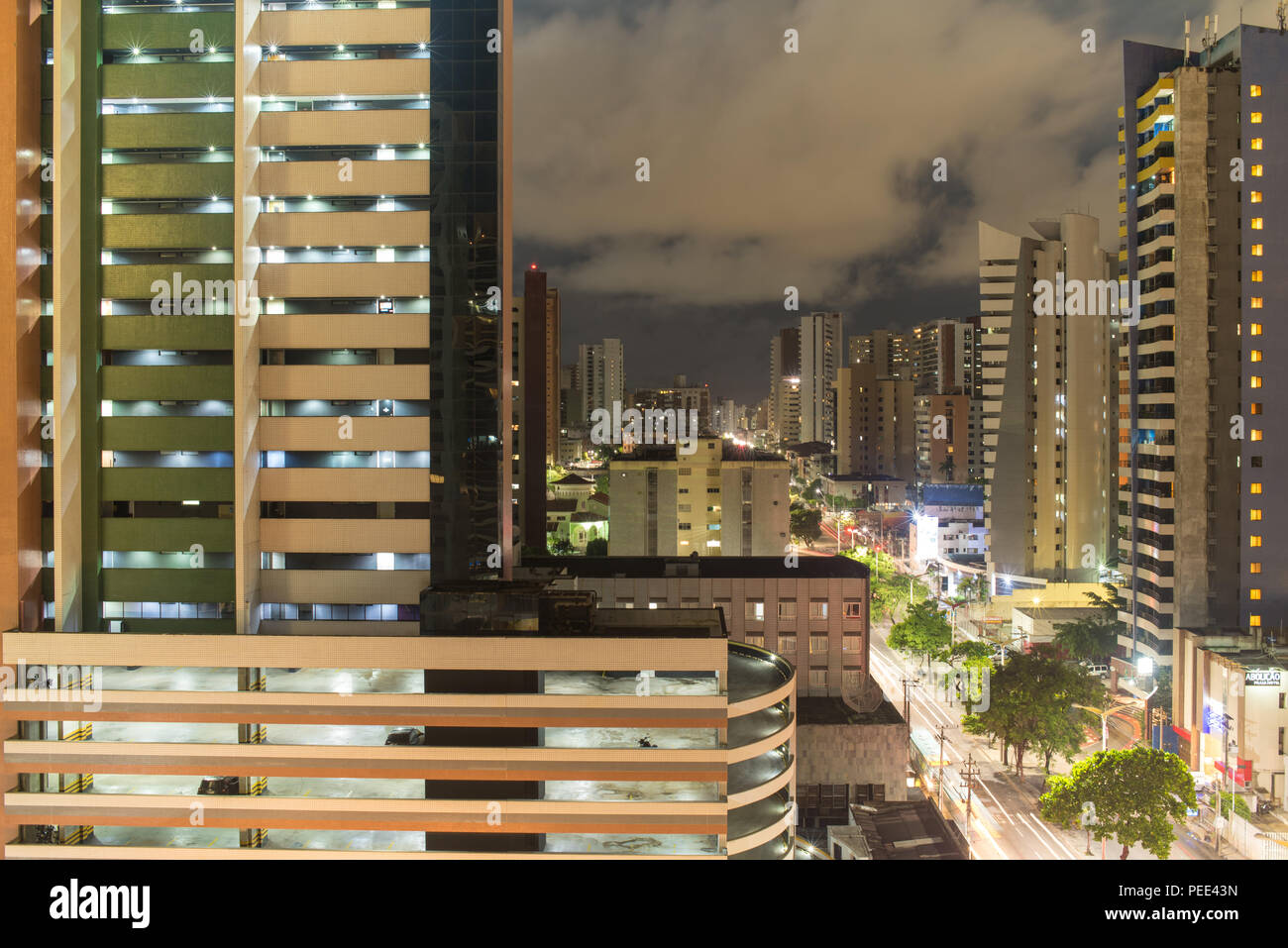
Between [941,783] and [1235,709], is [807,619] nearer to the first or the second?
[941,783]

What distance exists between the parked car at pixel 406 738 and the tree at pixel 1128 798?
24.7 metres

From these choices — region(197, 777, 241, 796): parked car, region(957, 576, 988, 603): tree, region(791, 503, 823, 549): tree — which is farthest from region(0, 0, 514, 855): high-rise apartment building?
region(791, 503, 823, 549): tree

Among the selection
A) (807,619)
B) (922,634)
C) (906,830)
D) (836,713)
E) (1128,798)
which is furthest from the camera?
(922,634)

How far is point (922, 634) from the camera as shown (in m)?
56.2

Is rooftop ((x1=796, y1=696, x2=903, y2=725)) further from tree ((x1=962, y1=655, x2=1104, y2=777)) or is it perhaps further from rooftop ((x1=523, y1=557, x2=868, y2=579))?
tree ((x1=962, y1=655, x2=1104, y2=777))

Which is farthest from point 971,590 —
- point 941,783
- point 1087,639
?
point 941,783

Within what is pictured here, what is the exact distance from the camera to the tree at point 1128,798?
30.8 meters

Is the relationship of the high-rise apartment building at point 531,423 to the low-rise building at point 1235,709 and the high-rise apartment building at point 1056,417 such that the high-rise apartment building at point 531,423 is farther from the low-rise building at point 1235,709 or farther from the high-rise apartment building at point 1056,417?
the low-rise building at point 1235,709

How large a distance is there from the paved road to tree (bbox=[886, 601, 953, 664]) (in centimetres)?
367

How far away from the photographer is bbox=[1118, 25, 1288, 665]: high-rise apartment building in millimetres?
43031

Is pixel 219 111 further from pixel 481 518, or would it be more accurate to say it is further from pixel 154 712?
pixel 154 712

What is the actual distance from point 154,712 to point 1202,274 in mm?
52166

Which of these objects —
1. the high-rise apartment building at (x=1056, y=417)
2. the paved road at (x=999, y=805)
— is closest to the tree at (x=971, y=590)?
the high-rise apartment building at (x=1056, y=417)

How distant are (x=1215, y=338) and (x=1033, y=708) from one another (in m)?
22.5
